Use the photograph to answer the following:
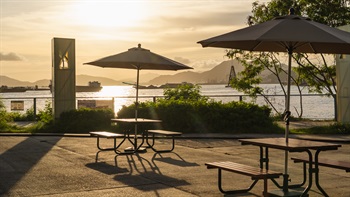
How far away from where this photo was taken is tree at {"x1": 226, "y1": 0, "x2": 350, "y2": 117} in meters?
26.8

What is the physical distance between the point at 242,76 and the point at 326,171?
63.4 feet

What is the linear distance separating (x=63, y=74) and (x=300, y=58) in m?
13.1

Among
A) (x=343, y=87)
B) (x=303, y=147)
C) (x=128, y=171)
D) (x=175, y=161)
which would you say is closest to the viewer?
(x=303, y=147)

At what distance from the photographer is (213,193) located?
323 inches

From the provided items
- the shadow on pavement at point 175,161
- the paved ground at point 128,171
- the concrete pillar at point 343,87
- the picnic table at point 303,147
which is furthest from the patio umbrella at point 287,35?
the concrete pillar at point 343,87

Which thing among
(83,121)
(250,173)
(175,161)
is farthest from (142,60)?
(83,121)

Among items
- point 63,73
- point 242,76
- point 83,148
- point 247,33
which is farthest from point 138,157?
point 242,76

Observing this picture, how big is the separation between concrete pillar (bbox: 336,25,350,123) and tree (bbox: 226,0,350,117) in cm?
593

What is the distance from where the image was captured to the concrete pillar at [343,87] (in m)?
20.4

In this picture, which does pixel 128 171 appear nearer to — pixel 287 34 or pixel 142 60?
pixel 142 60

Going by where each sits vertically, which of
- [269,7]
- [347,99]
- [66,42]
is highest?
[269,7]

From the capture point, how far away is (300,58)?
28.8 metres

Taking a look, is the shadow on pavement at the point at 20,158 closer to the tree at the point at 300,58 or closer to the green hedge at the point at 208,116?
the green hedge at the point at 208,116

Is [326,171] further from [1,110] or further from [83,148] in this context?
[1,110]
